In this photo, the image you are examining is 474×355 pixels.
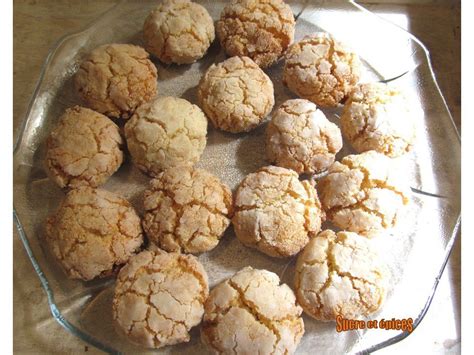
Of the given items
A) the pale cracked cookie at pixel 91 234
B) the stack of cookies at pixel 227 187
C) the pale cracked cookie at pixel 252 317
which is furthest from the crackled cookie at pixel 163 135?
the pale cracked cookie at pixel 252 317

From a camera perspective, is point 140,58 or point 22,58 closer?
point 140,58

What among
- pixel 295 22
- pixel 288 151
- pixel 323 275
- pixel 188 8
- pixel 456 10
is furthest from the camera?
pixel 456 10

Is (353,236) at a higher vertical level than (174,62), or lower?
lower

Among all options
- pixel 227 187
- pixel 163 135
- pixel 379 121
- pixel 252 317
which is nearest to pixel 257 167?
pixel 227 187

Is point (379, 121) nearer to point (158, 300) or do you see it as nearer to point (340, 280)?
point (340, 280)

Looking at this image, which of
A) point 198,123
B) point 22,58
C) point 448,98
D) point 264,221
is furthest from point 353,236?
point 22,58

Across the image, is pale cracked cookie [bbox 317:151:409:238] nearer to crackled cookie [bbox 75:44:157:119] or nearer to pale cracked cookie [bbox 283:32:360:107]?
pale cracked cookie [bbox 283:32:360:107]

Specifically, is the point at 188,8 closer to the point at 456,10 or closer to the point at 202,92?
the point at 202,92

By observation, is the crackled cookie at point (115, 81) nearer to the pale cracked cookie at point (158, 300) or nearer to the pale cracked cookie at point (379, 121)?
the pale cracked cookie at point (158, 300)
